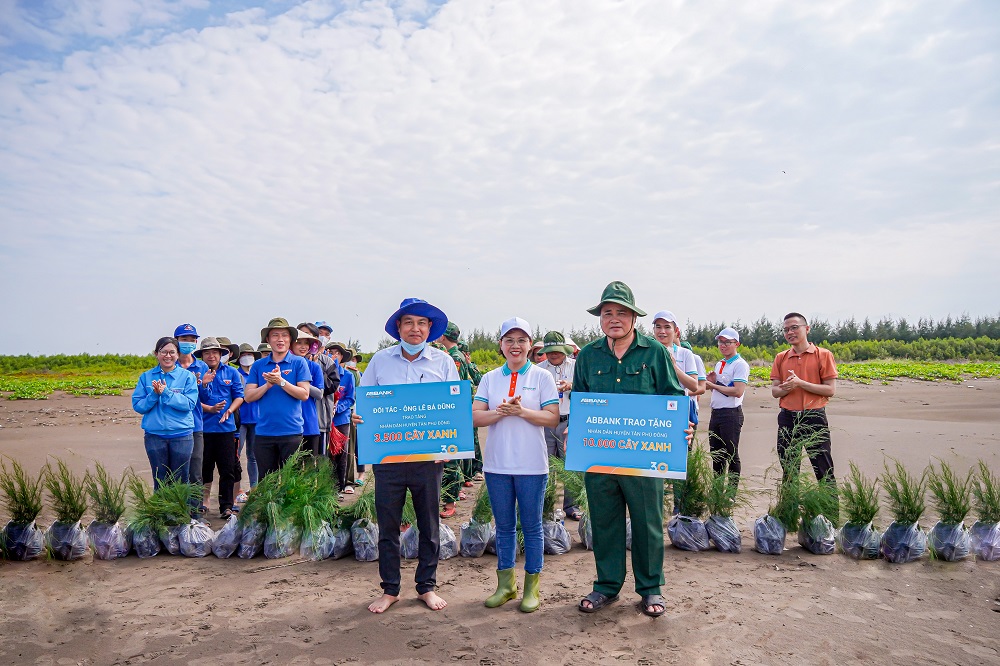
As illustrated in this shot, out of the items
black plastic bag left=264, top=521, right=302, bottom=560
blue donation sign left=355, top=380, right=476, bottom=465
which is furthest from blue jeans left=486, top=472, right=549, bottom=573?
black plastic bag left=264, top=521, right=302, bottom=560

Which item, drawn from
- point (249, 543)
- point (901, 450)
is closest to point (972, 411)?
point (901, 450)

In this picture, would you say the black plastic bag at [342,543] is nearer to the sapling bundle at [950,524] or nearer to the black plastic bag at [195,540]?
the black plastic bag at [195,540]

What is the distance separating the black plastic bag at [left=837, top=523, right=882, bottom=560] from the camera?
5863 mm

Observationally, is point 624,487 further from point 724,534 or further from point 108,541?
point 108,541

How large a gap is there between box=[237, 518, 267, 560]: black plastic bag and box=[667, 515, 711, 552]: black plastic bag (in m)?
3.77

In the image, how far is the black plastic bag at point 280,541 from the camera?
19.9ft

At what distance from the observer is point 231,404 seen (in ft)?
26.1

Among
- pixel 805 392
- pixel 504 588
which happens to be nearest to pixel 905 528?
pixel 805 392

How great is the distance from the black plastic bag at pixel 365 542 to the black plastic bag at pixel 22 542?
2.85 meters

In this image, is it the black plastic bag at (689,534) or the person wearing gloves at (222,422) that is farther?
the person wearing gloves at (222,422)

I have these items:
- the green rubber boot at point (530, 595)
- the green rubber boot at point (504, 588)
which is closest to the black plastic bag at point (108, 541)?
the green rubber boot at point (504, 588)

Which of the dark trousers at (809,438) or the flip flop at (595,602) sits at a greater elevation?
the dark trousers at (809,438)

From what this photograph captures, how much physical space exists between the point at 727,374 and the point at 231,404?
19.1 feet

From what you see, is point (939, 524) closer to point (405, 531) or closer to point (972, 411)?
point (405, 531)
